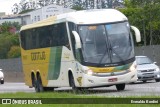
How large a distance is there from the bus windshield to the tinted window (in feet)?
A: 5.41

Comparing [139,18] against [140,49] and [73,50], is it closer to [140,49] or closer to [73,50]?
[140,49]

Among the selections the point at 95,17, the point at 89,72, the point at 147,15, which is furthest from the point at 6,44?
the point at 89,72

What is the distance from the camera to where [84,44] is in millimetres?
24188

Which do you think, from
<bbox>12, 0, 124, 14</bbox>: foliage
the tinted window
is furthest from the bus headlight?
<bbox>12, 0, 124, 14</bbox>: foliage

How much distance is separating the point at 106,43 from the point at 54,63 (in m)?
4.21

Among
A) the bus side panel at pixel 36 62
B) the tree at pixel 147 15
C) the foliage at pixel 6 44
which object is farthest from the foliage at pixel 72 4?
the bus side panel at pixel 36 62

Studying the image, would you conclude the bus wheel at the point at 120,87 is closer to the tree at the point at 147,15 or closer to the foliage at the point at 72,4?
the tree at the point at 147,15

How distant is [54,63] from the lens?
27.6 metres

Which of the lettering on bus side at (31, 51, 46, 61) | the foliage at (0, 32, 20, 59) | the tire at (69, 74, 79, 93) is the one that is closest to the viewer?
the tire at (69, 74, 79, 93)

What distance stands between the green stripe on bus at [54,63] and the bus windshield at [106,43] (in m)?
2.59

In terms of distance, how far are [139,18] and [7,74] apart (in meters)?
15.1

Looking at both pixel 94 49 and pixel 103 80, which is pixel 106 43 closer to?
pixel 94 49

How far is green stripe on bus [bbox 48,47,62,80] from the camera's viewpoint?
2692 centimetres

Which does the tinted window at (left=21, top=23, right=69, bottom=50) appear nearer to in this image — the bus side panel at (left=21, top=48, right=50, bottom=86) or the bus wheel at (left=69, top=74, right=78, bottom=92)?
the bus side panel at (left=21, top=48, right=50, bottom=86)
